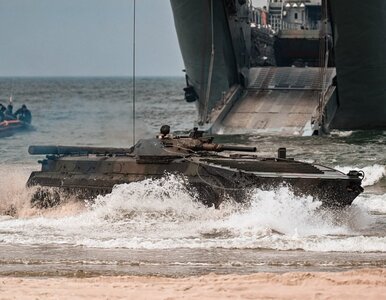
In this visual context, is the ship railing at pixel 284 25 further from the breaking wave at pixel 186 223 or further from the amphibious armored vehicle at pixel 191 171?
the breaking wave at pixel 186 223

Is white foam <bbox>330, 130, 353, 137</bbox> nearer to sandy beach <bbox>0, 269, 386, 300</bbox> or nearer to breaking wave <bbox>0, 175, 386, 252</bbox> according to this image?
breaking wave <bbox>0, 175, 386, 252</bbox>

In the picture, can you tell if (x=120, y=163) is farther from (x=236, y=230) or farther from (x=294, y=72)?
(x=294, y=72)

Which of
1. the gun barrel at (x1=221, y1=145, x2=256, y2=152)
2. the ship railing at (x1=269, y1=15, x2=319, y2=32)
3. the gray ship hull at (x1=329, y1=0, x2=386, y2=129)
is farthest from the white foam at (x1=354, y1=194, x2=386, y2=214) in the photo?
the ship railing at (x1=269, y1=15, x2=319, y2=32)

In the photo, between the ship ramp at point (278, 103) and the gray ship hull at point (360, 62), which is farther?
the ship ramp at point (278, 103)

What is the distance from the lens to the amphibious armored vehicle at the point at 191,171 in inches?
755

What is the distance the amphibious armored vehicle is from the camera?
19.2 m

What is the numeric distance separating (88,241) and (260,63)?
2672 centimetres

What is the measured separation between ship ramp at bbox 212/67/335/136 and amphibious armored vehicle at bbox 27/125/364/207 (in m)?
16.9

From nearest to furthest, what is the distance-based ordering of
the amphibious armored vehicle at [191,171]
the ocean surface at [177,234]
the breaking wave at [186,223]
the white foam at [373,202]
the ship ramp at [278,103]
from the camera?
the ocean surface at [177,234], the breaking wave at [186,223], the amphibious armored vehicle at [191,171], the white foam at [373,202], the ship ramp at [278,103]

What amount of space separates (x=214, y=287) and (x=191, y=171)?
7446 millimetres

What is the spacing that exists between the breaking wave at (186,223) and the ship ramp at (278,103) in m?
18.4

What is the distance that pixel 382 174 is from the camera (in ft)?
98.4

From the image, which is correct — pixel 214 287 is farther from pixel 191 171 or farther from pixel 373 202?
pixel 373 202

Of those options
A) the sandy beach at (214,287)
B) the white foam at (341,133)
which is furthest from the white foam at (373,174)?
the sandy beach at (214,287)
